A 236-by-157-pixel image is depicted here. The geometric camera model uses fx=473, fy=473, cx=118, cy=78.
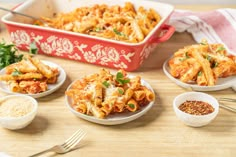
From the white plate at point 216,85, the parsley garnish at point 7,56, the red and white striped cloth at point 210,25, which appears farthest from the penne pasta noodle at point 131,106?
the red and white striped cloth at point 210,25

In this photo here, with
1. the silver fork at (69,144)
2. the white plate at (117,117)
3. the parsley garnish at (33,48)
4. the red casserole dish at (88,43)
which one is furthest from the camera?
the parsley garnish at (33,48)

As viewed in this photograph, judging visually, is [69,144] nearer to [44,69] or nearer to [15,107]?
[15,107]

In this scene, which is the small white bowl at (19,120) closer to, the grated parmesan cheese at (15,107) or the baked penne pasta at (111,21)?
the grated parmesan cheese at (15,107)

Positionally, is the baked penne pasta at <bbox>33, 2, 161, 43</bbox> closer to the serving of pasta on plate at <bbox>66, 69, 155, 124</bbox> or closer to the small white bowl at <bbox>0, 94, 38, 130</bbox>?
the serving of pasta on plate at <bbox>66, 69, 155, 124</bbox>

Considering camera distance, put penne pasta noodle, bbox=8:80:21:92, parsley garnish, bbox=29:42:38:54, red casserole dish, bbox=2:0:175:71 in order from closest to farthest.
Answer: penne pasta noodle, bbox=8:80:21:92 < red casserole dish, bbox=2:0:175:71 < parsley garnish, bbox=29:42:38:54

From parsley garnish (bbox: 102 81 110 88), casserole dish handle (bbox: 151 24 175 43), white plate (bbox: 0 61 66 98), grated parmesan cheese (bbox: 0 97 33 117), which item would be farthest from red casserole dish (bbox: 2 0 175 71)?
grated parmesan cheese (bbox: 0 97 33 117)

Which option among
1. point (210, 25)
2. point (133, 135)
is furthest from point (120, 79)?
point (210, 25)

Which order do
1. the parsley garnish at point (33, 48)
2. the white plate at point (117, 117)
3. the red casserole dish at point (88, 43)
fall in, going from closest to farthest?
the white plate at point (117, 117), the red casserole dish at point (88, 43), the parsley garnish at point (33, 48)
